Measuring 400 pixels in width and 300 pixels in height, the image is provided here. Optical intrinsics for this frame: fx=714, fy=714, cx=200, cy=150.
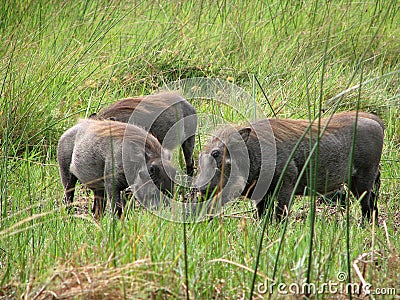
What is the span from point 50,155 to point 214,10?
3.05m

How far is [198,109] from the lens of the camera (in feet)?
19.2

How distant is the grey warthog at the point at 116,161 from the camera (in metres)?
4.02

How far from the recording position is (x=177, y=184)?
13.4 ft

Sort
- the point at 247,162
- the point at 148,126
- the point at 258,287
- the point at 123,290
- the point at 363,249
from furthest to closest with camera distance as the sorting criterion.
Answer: the point at 148,126
the point at 247,162
the point at 363,249
the point at 258,287
the point at 123,290

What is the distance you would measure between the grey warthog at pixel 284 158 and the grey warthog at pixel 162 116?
0.90 m

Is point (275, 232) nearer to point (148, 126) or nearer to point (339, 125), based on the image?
point (339, 125)

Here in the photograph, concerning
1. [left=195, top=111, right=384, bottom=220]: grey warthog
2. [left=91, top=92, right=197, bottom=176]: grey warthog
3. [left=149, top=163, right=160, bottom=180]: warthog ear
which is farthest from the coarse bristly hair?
[left=91, top=92, right=197, bottom=176]: grey warthog

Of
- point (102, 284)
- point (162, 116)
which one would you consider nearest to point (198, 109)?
point (162, 116)

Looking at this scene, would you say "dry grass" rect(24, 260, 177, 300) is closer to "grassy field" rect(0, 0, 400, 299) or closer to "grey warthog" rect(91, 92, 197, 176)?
"grassy field" rect(0, 0, 400, 299)

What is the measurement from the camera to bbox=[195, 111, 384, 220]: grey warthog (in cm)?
389

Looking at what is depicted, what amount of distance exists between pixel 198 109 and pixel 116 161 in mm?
1862

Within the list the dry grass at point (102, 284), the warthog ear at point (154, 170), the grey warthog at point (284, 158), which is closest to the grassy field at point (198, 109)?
the dry grass at point (102, 284)

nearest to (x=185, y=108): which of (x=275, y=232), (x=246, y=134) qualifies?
(x=246, y=134)

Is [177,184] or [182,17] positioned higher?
[182,17]
